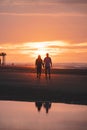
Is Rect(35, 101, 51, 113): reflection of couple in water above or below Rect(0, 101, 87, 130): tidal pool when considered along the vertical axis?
above

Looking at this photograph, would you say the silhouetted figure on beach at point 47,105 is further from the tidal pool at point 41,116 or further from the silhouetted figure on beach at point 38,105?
the silhouetted figure on beach at point 38,105

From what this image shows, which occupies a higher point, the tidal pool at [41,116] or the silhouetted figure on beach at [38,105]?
the silhouetted figure on beach at [38,105]

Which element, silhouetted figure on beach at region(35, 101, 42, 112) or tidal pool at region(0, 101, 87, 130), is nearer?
tidal pool at region(0, 101, 87, 130)

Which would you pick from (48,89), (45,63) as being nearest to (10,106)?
(48,89)

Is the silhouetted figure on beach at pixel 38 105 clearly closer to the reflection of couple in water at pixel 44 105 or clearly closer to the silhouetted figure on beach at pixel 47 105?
the reflection of couple in water at pixel 44 105

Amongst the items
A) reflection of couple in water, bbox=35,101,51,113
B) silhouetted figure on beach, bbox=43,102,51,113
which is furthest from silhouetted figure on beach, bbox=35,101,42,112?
silhouetted figure on beach, bbox=43,102,51,113

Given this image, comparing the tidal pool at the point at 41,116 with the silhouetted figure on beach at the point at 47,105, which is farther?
the silhouetted figure on beach at the point at 47,105

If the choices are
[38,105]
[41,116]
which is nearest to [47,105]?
[38,105]

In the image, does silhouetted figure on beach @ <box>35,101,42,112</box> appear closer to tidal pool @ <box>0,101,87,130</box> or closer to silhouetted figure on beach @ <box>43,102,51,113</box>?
tidal pool @ <box>0,101,87,130</box>

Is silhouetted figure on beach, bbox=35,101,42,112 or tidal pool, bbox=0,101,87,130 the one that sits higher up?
silhouetted figure on beach, bbox=35,101,42,112

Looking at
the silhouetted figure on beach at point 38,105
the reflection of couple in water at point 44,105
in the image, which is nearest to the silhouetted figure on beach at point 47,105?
the reflection of couple in water at point 44,105

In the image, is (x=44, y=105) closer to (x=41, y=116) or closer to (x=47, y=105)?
(x=47, y=105)

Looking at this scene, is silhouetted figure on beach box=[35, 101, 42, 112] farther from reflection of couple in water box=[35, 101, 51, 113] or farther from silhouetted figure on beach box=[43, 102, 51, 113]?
silhouetted figure on beach box=[43, 102, 51, 113]

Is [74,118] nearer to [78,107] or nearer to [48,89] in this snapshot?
[78,107]
